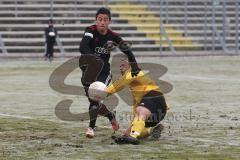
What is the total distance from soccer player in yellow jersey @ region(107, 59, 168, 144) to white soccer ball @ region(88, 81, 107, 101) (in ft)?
0.38

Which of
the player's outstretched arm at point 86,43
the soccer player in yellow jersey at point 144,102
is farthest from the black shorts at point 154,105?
the player's outstretched arm at point 86,43

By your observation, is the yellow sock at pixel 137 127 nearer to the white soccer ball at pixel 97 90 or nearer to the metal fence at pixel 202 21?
the white soccer ball at pixel 97 90

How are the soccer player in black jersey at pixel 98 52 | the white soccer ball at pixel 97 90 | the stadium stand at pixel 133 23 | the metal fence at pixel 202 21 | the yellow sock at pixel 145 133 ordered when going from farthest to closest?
the metal fence at pixel 202 21, the stadium stand at pixel 133 23, the soccer player in black jersey at pixel 98 52, the white soccer ball at pixel 97 90, the yellow sock at pixel 145 133

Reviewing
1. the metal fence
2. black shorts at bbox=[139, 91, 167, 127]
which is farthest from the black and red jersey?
the metal fence

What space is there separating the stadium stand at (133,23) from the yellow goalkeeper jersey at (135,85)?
2381 centimetres

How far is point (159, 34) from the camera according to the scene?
35.4 m

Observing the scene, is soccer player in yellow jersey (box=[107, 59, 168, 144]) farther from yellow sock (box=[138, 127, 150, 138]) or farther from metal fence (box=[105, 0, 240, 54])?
metal fence (box=[105, 0, 240, 54])

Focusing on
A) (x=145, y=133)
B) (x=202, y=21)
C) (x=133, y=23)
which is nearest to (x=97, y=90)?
(x=145, y=133)

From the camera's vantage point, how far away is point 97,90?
346 inches

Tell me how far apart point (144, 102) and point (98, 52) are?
3.11ft

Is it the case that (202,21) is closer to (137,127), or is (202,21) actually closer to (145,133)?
(145,133)

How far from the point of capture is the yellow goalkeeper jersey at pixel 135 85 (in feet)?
29.2

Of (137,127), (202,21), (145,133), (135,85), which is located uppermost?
(135,85)

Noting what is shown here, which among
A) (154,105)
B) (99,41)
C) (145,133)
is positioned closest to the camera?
(145,133)
